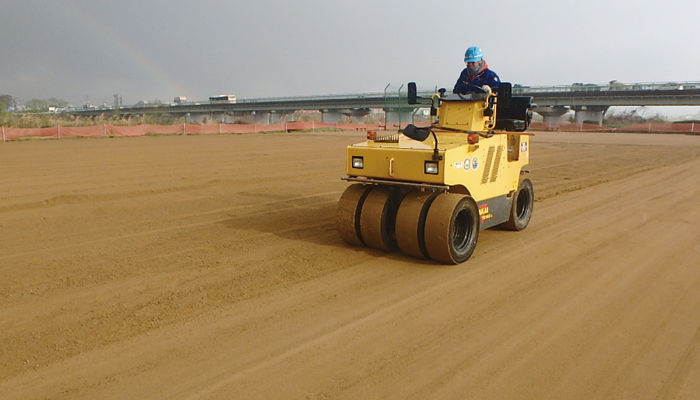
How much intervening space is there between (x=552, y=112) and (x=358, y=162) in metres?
64.9

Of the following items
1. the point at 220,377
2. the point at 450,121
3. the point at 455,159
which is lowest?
the point at 220,377

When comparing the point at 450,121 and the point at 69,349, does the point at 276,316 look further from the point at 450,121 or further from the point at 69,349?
the point at 450,121

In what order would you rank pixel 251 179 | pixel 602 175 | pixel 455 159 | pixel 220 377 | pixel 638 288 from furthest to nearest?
pixel 602 175
pixel 251 179
pixel 455 159
pixel 638 288
pixel 220 377

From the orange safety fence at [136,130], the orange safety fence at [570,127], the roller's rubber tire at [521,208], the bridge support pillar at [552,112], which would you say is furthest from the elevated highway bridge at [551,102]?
the roller's rubber tire at [521,208]

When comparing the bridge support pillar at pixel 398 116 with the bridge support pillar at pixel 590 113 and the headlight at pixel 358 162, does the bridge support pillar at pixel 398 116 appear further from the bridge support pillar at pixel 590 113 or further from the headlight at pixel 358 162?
the bridge support pillar at pixel 590 113

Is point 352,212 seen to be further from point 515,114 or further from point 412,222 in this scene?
point 515,114

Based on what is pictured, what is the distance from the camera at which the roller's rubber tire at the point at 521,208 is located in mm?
8352

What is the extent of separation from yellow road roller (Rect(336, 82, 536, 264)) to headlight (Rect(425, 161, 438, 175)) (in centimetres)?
1

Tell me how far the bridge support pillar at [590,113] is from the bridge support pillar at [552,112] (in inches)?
57.5

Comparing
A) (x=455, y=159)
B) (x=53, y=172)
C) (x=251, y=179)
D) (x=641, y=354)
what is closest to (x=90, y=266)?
(x=455, y=159)

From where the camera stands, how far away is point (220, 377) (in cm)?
387

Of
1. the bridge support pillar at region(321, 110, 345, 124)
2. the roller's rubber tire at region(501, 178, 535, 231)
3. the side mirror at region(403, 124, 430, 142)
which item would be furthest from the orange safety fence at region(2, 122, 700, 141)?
the bridge support pillar at region(321, 110, 345, 124)

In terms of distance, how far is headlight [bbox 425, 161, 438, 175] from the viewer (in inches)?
248

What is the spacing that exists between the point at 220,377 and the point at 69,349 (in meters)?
1.33
